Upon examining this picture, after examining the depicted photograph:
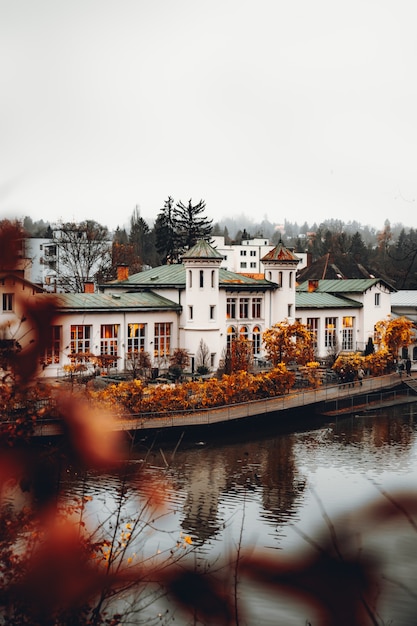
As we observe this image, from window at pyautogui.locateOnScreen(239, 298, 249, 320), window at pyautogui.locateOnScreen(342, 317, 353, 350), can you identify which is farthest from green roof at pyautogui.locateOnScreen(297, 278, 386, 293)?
window at pyautogui.locateOnScreen(239, 298, 249, 320)

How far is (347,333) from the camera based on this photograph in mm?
45562

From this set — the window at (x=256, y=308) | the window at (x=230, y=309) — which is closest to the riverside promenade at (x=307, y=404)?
the window at (x=256, y=308)

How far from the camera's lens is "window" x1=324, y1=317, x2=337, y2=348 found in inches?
1762

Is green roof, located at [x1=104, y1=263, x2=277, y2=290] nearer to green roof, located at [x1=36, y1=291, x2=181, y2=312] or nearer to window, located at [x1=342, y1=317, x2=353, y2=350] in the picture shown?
green roof, located at [x1=36, y1=291, x2=181, y2=312]

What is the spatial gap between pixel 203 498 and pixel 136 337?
18.5 meters

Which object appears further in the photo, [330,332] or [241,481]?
[330,332]

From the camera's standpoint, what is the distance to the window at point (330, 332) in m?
44.8

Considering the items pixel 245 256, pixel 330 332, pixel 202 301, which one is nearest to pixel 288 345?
pixel 202 301

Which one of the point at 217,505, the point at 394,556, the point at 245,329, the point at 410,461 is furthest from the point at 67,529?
the point at 245,329

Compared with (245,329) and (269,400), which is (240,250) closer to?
(245,329)

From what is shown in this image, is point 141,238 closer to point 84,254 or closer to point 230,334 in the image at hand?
point 84,254

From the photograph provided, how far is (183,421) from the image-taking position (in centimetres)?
2728

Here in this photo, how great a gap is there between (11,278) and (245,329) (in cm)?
3877

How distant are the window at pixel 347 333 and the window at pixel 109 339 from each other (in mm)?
14949
